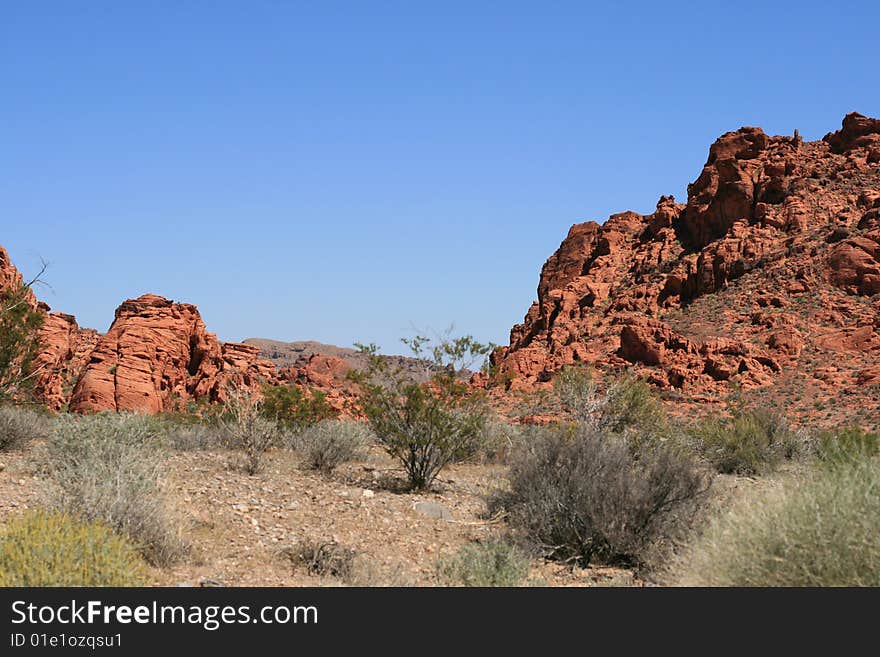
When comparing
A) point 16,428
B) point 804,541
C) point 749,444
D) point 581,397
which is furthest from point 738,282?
point 804,541

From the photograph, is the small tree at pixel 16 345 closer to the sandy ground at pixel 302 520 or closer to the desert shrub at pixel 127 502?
the sandy ground at pixel 302 520

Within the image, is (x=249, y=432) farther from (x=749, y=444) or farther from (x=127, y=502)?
(x=749, y=444)

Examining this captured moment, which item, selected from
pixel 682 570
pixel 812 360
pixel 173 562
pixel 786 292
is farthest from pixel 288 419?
pixel 786 292

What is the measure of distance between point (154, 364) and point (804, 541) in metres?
34.6

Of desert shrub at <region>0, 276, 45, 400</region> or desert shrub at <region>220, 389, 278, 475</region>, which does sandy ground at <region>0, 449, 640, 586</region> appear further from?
desert shrub at <region>0, 276, 45, 400</region>

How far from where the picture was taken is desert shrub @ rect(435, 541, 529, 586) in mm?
7215

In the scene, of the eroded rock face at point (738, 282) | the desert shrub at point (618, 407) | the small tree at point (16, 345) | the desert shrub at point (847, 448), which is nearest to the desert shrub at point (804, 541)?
the desert shrub at point (847, 448)

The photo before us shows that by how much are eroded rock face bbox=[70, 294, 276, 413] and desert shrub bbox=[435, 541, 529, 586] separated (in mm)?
25904

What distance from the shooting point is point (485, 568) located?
7.34m

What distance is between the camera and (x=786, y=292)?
48.8 meters

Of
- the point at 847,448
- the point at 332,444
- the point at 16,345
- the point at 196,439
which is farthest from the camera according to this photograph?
the point at 196,439
